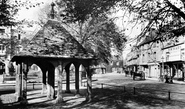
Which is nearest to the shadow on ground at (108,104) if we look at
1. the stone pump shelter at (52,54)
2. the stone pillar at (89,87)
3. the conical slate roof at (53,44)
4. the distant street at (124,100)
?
the distant street at (124,100)

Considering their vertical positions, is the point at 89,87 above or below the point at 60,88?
below

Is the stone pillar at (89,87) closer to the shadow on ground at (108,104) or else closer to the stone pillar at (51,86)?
the shadow on ground at (108,104)

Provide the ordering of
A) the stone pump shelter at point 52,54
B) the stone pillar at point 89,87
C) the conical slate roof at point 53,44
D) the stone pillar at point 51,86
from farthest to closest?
the stone pillar at point 51,86
the stone pillar at point 89,87
the conical slate roof at point 53,44
the stone pump shelter at point 52,54

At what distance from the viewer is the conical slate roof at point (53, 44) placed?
1145cm

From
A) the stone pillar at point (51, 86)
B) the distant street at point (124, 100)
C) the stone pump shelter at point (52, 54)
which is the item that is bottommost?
the distant street at point (124, 100)

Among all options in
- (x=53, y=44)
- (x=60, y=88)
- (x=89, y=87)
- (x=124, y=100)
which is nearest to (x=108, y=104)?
(x=124, y=100)

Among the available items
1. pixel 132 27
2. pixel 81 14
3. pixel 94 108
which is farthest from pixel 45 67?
pixel 132 27

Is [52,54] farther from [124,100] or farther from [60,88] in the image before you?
[124,100]

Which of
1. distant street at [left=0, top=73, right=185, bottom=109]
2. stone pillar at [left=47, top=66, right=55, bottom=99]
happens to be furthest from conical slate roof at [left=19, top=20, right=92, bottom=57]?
distant street at [left=0, top=73, right=185, bottom=109]

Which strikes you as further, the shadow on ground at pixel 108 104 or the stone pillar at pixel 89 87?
the stone pillar at pixel 89 87

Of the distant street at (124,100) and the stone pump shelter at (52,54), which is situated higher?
the stone pump shelter at (52,54)

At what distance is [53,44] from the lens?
40.8 feet

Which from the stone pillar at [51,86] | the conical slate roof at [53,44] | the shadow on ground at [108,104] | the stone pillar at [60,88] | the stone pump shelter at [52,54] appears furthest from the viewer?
the stone pillar at [51,86]

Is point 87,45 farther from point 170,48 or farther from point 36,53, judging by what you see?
point 170,48
